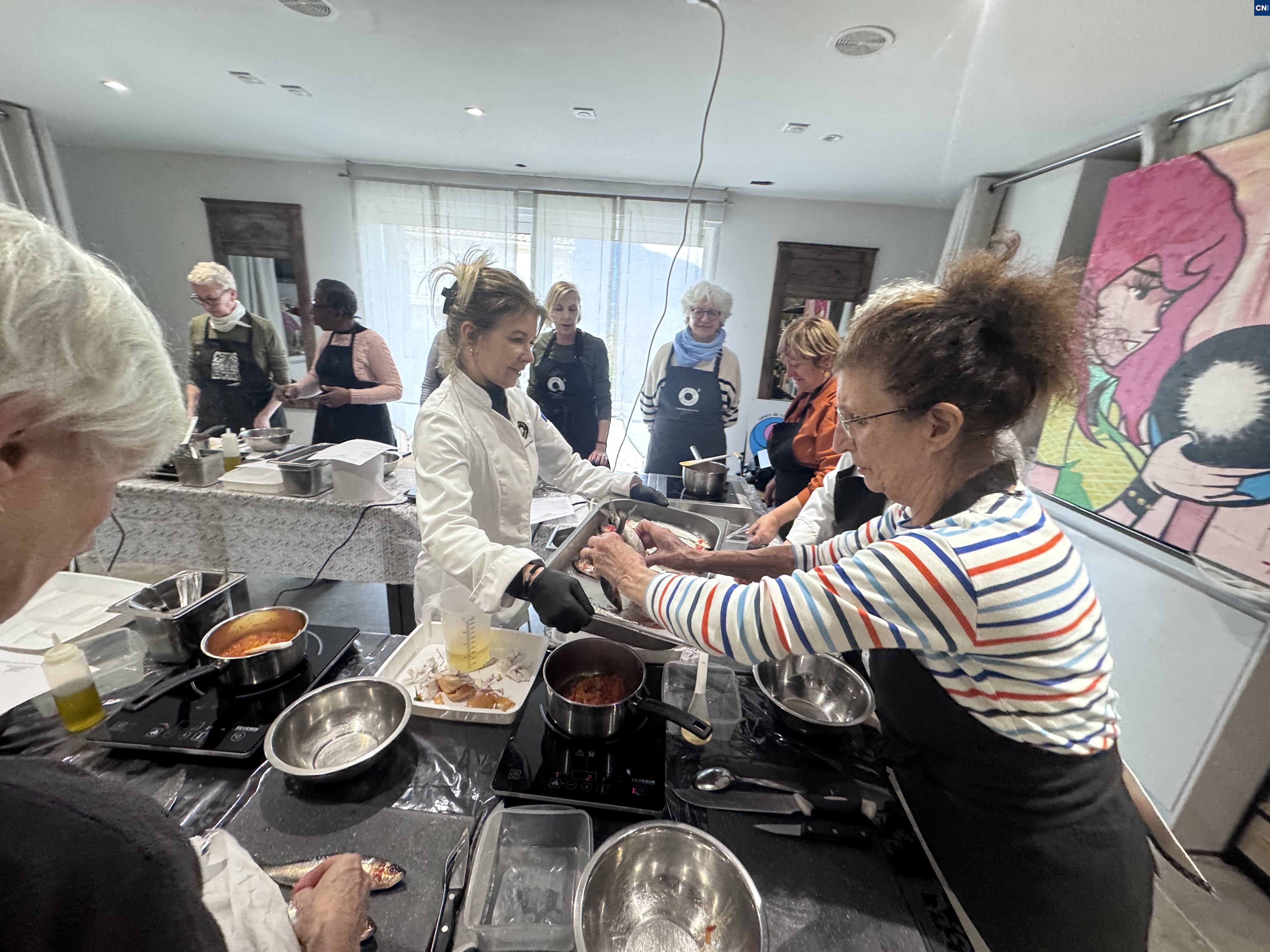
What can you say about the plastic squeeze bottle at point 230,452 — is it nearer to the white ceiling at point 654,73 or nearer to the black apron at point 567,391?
the black apron at point 567,391

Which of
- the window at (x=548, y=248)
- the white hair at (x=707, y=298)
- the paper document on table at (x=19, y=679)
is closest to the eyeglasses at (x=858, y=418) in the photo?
the paper document on table at (x=19, y=679)

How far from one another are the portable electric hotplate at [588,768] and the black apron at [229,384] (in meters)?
3.14

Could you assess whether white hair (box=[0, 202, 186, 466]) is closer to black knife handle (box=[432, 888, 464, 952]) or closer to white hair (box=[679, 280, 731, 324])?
black knife handle (box=[432, 888, 464, 952])

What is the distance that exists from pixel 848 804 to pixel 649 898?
1.14 ft

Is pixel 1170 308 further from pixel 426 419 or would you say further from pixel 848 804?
pixel 426 419

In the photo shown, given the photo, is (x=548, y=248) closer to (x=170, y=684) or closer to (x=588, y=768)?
(x=170, y=684)

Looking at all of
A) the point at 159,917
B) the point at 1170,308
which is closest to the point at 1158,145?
the point at 1170,308

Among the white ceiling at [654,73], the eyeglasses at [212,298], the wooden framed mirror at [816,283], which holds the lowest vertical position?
the eyeglasses at [212,298]

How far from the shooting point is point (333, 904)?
603mm

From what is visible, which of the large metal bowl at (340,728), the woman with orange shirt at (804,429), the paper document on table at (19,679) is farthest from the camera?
the woman with orange shirt at (804,429)

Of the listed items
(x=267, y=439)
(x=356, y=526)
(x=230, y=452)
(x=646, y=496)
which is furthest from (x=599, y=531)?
(x=267, y=439)

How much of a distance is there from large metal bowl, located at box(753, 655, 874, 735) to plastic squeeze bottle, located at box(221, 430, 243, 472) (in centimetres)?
257

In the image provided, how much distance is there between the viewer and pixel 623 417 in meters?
5.18

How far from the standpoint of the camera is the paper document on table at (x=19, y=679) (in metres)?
0.94
